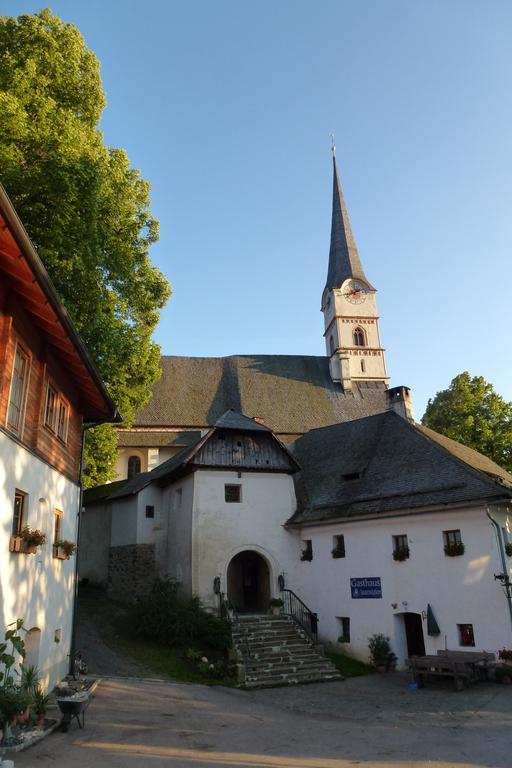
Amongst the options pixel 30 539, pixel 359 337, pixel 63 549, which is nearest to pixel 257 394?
pixel 359 337

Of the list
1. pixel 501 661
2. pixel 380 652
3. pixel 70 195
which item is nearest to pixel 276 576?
pixel 380 652

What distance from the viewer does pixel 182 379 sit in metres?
43.7

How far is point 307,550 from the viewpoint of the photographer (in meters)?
24.1

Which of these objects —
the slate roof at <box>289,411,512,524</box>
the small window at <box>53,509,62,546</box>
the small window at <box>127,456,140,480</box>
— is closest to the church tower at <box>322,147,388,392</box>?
the small window at <box>127,456,140,480</box>

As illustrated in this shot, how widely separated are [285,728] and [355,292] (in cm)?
4511

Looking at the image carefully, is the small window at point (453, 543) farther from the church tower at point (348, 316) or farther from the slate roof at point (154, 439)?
the church tower at point (348, 316)

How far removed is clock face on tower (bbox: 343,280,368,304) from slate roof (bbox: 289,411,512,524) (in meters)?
25.7

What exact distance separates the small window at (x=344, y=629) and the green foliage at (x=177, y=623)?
14.3 ft

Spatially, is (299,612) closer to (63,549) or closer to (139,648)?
(139,648)

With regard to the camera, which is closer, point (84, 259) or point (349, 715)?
point (349, 715)

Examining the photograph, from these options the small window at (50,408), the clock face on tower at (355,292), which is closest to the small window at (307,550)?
the small window at (50,408)

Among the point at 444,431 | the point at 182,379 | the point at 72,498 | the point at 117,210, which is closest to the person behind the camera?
the point at 72,498

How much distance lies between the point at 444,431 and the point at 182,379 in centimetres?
1927

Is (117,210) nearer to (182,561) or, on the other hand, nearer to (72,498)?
(72,498)
